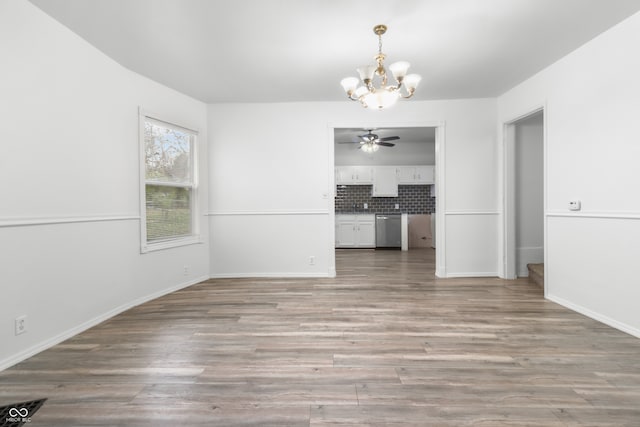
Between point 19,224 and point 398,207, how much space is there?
7.50m

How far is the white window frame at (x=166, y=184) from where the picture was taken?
3586 mm

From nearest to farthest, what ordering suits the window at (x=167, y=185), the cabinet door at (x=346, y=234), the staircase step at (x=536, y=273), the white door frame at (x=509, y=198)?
the window at (x=167, y=185) < the staircase step at (x=536, y=273) < the white door frame at (x=509, y=198) < the cabinet door at (x=346, y=234)

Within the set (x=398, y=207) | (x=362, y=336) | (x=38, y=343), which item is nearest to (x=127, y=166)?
(x=38, y=343)

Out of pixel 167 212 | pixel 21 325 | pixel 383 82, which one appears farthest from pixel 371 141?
pixel 21 325

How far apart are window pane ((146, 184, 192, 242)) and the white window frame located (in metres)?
0.06

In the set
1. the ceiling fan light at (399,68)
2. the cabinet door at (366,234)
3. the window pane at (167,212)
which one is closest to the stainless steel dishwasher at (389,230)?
the cabinet door at (366,234)

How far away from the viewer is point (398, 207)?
8.43 m

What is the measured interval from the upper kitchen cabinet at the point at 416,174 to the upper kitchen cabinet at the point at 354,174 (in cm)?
80

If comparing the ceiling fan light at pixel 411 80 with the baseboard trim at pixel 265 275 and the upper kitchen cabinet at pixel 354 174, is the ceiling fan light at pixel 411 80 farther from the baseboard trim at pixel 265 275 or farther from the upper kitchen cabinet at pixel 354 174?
the upper kitchen cabinet at pixel 354 174

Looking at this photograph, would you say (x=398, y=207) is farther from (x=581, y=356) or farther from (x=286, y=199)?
(x=581, y=356)

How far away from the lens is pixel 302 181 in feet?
15.5

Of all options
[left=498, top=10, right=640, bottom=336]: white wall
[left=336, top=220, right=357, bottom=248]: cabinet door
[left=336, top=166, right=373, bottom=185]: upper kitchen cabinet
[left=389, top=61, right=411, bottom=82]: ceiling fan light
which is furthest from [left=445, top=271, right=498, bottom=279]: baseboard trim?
[left=336, top=166, right=373, bottom=185]: upper kitchen cabinet

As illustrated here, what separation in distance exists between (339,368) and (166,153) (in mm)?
3401

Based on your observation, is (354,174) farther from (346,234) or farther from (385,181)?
(346,234)
